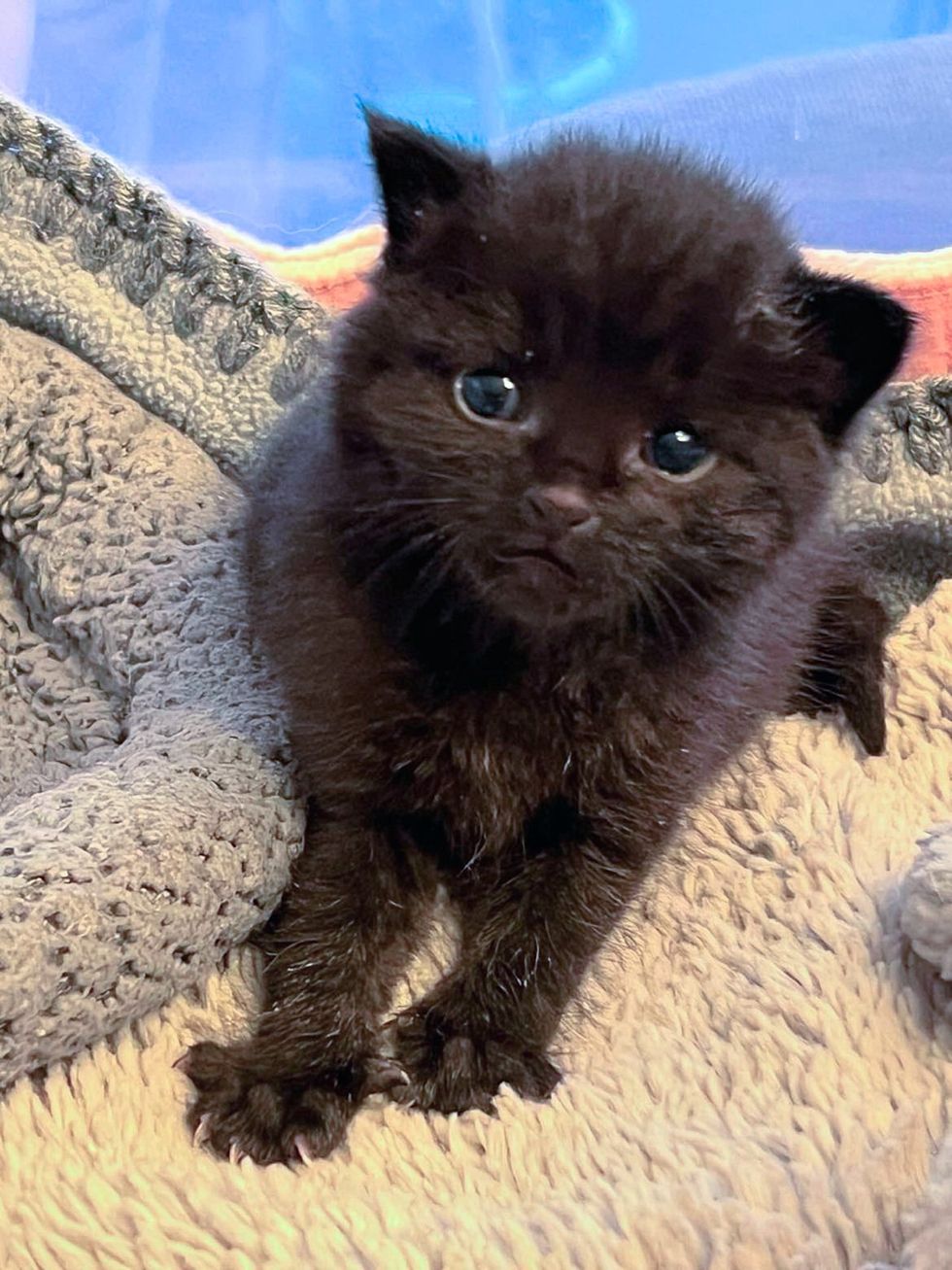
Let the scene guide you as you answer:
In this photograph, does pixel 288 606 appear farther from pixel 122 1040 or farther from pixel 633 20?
pixel 633 20

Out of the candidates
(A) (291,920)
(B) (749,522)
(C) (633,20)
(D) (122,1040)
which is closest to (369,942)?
(A) (291,920)

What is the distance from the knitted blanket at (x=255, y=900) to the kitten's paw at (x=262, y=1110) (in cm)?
2

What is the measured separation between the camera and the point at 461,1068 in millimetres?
918

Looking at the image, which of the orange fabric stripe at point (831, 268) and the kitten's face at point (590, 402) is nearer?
the kitten's face at point (590, 402)

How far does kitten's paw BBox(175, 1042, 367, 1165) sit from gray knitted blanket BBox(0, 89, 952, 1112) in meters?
0.07

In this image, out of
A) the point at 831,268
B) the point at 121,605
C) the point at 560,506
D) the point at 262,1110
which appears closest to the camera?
the point at 560,506

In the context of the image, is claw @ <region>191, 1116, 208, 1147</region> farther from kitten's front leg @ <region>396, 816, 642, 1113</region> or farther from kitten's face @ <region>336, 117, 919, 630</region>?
kitten's face @ <region>336, 117, 919, 630</region>

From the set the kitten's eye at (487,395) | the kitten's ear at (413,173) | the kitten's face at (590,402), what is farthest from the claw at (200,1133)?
the kitten's ear at (413,173)

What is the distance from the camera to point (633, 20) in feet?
7.45

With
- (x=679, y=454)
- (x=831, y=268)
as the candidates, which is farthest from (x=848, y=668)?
(x=679, y=454)

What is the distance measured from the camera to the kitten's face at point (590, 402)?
766mm

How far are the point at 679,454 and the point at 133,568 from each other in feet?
2.11

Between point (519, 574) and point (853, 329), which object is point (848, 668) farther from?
point (519, 574)

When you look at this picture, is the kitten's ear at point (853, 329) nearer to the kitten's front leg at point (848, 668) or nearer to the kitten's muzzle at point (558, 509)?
the kitten's muzzle at point (558, 509)
